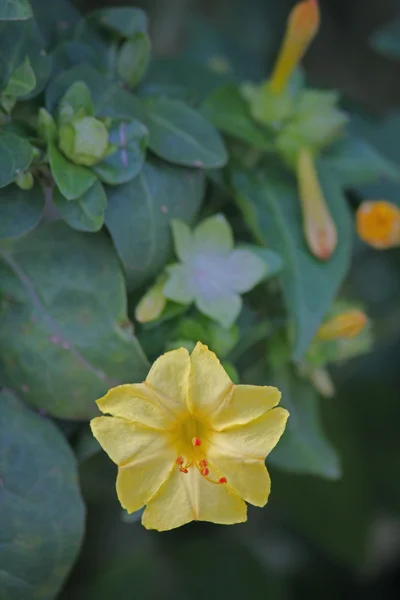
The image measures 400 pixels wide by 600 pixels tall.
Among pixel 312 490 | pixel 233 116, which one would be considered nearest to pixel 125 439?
pixel 233 116

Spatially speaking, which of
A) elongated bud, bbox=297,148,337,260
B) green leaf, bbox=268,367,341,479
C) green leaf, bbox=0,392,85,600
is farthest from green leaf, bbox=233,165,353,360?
green leaf, bbox=0,392,85,600

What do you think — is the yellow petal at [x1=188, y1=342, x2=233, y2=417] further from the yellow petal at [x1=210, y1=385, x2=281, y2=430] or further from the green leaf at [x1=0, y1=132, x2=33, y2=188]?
the green leaf at [x1=0, y1=132, x2=33, y2=188]

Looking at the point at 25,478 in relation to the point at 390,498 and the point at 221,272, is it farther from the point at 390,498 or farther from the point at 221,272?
the point at 390,498

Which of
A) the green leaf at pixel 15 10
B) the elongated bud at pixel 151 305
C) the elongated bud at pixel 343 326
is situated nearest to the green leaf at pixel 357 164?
the elongated bud at pixel 343 326

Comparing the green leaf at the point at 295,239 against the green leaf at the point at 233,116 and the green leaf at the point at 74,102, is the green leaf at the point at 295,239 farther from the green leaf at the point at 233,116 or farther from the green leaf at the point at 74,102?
the green leaf at the point at 74,102

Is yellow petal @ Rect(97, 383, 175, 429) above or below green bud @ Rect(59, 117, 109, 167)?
below

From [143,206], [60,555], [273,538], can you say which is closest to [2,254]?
[143,206]
